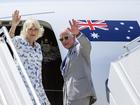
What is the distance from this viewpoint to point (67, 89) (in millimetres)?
5086

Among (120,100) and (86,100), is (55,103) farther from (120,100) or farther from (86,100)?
(120,100)

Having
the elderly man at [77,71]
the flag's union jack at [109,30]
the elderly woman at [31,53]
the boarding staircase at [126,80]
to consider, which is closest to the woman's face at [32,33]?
the elderly woman at [31,53]

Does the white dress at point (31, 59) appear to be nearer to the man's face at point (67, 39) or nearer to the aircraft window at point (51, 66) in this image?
the man's face at point (67, 39)

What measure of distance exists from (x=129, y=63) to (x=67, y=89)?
2.30 m

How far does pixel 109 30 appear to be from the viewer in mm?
6629

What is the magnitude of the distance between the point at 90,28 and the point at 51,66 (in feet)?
2.37

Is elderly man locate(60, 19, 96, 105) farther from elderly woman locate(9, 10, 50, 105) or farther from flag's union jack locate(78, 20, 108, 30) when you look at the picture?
flag's union jack locate(78, 20, 108, 30)

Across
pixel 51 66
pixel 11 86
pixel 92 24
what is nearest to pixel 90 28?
pixel 92 24

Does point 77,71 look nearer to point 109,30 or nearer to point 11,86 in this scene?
point 109,30

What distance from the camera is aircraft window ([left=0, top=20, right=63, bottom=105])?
21.7ft

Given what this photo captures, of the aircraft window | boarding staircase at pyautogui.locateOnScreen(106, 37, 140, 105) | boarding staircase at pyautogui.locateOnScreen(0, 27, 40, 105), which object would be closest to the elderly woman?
boarding staircase at pyautogui.locateOnScreen(0, 27, 40, 105)

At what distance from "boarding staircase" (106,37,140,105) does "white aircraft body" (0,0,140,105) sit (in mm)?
3590

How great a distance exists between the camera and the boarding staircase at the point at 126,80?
2766mm

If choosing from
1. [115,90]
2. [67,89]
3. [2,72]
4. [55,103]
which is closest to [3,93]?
[2,72]
